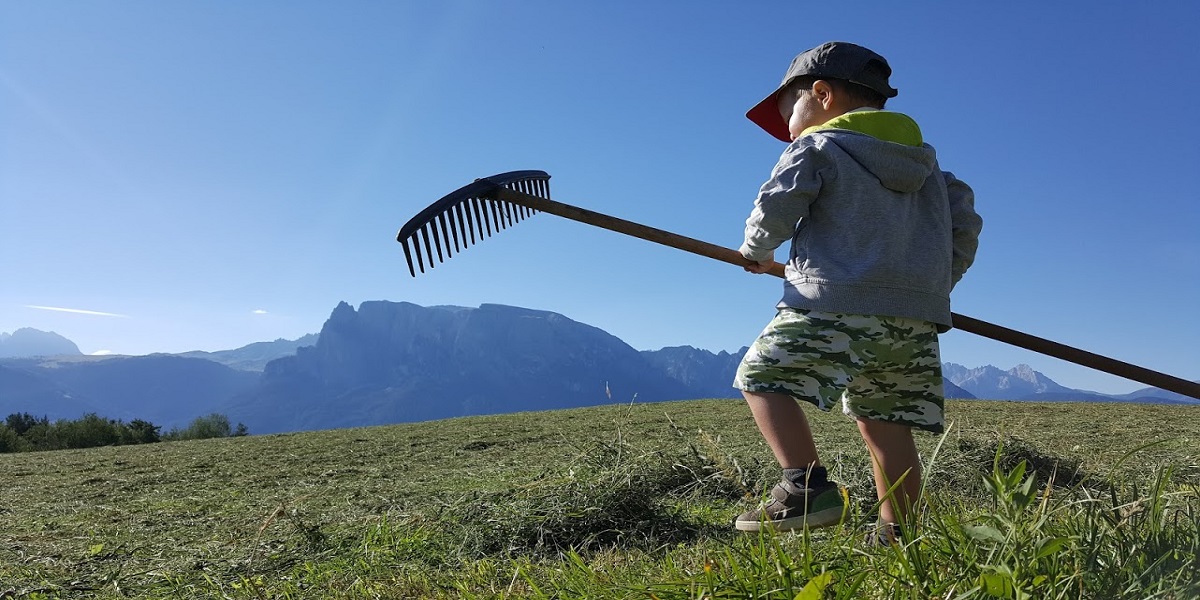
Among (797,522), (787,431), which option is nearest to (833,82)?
(787,431)

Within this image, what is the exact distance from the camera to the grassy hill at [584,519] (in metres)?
1.08

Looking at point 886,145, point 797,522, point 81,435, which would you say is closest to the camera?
point 797,522

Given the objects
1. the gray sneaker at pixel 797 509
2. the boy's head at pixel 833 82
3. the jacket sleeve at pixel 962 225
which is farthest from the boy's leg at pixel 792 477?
the boy's head at pixel 833 82

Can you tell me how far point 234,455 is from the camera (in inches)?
200

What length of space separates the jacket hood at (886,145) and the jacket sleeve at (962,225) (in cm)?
26

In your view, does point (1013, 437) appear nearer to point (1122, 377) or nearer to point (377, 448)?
point (1122, 377)

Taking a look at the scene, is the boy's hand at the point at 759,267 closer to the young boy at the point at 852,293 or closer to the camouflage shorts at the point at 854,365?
the young boy at the point at 852,293

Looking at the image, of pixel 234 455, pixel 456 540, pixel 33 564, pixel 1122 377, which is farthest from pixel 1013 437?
pixel 234 455

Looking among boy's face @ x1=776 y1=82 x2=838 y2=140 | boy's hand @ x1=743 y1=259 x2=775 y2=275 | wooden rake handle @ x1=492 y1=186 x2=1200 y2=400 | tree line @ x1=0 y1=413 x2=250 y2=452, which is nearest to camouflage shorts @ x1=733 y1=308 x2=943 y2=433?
boy's hand @ x1=743 y1=259 x2=775 y2=275

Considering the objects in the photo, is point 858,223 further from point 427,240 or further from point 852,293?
point 427,240

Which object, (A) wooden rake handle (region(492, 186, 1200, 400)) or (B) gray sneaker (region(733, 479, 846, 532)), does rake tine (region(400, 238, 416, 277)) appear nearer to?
(A) wooden rake handle (region(492, 186, 1200, 400))

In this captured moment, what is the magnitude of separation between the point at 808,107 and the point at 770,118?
0.32m

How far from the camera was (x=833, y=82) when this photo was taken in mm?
2297

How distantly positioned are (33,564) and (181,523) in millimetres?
573
